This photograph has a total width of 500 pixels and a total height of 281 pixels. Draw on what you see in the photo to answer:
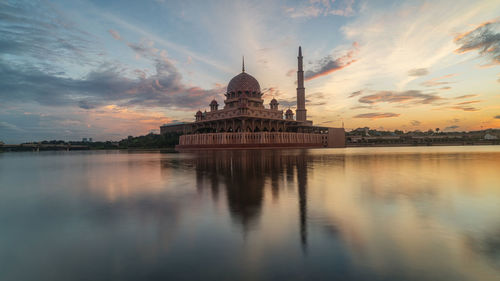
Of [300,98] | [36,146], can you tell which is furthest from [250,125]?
[36,146]

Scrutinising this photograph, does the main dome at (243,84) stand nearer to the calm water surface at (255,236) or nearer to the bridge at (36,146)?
the calm water surface at (255,236)

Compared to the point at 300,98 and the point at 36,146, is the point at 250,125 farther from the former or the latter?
the point at 36,146

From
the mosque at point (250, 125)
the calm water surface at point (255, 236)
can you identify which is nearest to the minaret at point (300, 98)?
the mosque at point (250, 125)

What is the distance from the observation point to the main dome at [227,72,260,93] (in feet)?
277

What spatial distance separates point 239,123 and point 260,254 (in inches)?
2734

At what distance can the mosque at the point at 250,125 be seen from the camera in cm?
6888

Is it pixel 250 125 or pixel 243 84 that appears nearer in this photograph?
pixel 250 125

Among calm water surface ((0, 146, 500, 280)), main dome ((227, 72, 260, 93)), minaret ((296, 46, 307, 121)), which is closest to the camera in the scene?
calm water surface ((0, 146, 500, 280))

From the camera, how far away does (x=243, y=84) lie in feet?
277

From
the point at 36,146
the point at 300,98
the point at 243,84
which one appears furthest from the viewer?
the point at 36,146

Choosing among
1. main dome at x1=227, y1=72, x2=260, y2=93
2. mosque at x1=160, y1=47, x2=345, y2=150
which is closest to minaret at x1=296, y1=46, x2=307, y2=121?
mosque at x1=160, y1=47, x2=345, y2=150

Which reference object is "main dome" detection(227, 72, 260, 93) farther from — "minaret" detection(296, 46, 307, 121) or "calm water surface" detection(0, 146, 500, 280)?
"calm water surface" detection(0, 146, 500, 280)

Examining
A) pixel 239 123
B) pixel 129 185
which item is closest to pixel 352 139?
pixel 239 123

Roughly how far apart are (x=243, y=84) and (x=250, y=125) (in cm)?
1863
